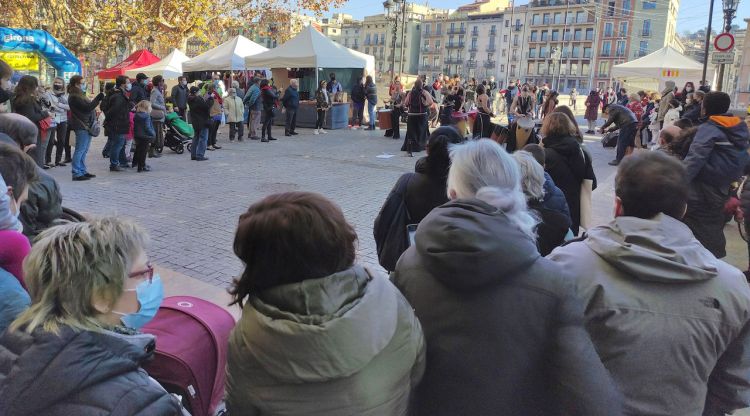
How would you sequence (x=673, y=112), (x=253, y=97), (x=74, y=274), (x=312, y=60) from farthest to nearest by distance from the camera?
(x=312, y=60) → (x=253, y=97) → (x=673, y=112) → (x=74, y=274)

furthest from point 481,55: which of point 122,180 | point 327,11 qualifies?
point 122,180

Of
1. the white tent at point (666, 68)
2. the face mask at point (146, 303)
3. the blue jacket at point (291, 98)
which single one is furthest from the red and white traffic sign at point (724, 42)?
the face mask at point (146, 303)

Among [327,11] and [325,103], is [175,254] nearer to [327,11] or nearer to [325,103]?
[325,103]

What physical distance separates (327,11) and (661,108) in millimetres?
18191

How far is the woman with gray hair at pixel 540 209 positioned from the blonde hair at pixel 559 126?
108cm

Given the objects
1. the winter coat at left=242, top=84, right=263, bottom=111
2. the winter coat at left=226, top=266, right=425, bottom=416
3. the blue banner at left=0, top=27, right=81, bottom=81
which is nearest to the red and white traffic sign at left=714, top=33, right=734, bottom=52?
the winter coat at left=242, top=84, right=263, bottom=111

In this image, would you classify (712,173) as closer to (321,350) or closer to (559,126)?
(559,126)

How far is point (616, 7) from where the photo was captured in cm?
9944

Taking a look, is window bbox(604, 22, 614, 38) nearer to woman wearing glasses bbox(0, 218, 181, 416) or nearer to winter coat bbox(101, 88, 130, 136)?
winter coat bbox(101, 88, 130, 136)

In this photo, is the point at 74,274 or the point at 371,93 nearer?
the point at 74,274

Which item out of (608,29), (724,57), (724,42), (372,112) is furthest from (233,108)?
(608,29)

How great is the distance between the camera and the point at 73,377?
4.67 feet

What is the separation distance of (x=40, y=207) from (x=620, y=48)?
110502mm

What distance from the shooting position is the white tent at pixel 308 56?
705 inches
